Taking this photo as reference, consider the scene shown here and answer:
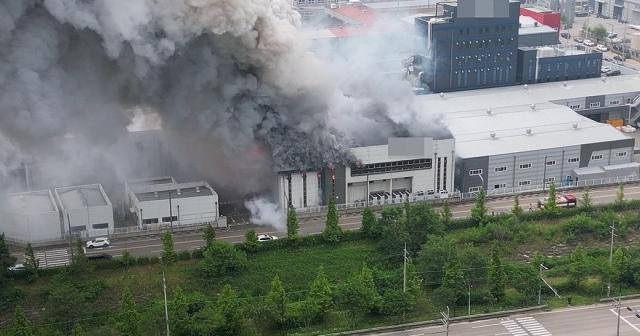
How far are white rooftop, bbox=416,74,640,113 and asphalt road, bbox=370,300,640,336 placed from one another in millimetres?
12792

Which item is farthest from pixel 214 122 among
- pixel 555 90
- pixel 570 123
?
pixel 555 90

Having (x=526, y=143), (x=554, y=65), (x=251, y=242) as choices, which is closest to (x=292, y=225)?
(x=251, y=242)

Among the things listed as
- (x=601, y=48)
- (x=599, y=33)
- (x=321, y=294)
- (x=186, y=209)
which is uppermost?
(x=599, y=33)

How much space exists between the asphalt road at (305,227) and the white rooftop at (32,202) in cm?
210

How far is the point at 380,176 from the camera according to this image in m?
29.2

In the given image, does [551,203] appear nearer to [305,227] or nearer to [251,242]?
[305,227]

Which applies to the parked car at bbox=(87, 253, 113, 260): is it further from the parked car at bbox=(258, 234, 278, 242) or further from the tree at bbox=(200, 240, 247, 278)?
the parked car at bbox=(258, 234, 278, 242)

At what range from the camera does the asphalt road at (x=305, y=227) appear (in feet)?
85.6

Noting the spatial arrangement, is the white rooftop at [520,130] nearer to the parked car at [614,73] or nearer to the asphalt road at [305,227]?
the asphalt road at [305,227]

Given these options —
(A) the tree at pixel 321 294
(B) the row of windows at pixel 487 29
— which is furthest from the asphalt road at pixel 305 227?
(B) the row of windows at pixel 487 29

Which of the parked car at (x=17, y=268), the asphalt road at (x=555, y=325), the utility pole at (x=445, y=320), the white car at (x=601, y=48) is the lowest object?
the asphalt road at (x=555, y=325)

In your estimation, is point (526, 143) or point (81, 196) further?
point (526, 143)

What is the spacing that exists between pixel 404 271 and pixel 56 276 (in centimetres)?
814

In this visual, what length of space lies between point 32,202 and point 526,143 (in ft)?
49.4
